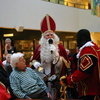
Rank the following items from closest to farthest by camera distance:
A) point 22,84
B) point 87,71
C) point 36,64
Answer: point 87,71, point 22,84, point 36,64

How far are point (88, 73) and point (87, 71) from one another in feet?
0.10

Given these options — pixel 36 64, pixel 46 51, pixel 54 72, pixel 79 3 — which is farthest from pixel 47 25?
pixel 79 3

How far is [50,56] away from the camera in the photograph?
3.79 meters

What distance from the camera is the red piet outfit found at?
225cm

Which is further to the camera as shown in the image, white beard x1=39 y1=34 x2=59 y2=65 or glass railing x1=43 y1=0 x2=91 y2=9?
glass railing x1=43 y1=0 x2=91 y2=9

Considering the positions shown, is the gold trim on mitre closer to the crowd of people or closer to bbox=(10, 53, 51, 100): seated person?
the crowd of people

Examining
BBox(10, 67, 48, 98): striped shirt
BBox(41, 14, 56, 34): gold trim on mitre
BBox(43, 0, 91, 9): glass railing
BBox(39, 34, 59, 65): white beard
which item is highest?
BBox(43, 0, 91, 9): glass railing

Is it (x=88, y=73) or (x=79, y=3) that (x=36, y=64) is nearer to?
(x=88, y=73)

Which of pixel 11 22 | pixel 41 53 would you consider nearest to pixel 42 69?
pixel 41 53

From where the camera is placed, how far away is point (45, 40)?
397cm

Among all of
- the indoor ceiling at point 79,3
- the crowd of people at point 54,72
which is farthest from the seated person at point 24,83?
the indoor ceiling at point 79,3

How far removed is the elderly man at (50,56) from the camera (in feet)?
12.1

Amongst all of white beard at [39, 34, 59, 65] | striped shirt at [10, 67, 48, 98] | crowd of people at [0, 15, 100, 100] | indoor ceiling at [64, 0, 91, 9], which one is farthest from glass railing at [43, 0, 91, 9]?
striped shirt at [10, 67, 48, 98]

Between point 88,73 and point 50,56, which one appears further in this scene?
point 50,56
